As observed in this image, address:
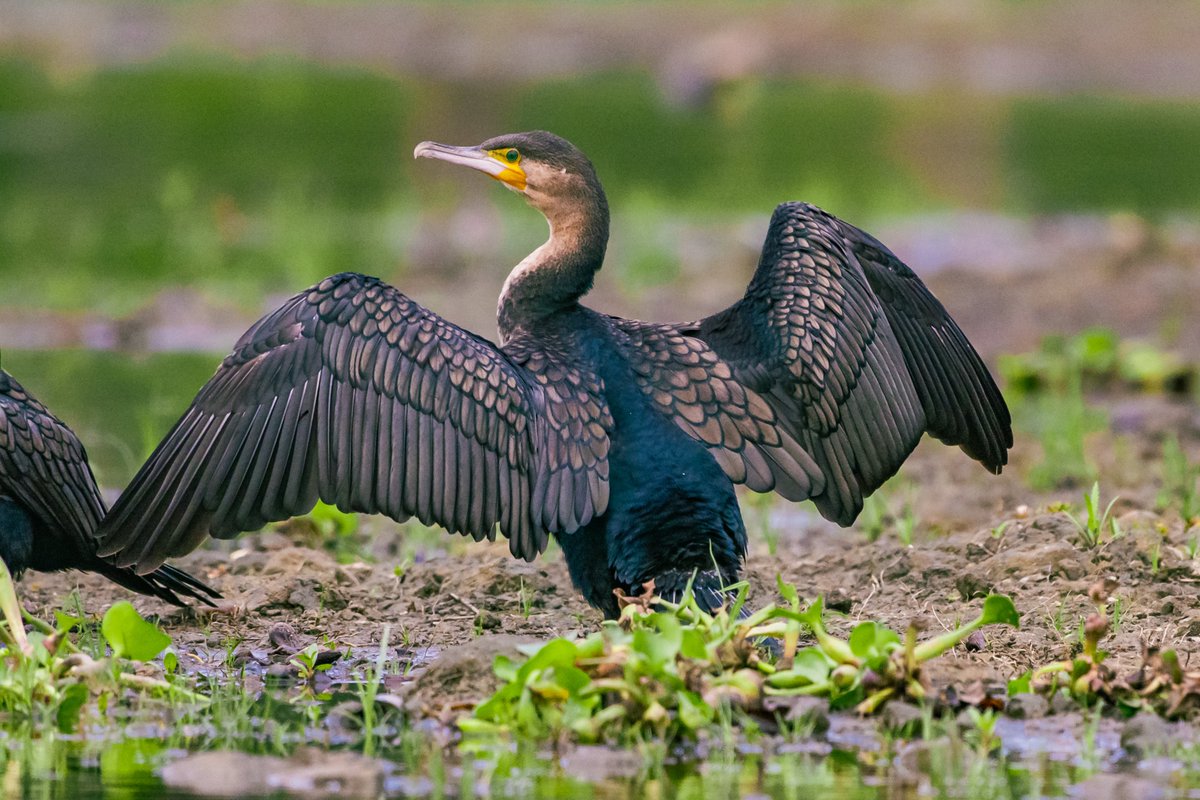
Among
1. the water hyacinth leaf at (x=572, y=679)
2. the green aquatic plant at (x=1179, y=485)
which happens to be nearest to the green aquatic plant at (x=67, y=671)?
the water hyacinth leaf at (x=572, y=679)

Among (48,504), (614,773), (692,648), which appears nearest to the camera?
(614,773)

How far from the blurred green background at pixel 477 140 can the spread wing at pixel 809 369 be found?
307 centimetres

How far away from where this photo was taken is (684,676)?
519 cm

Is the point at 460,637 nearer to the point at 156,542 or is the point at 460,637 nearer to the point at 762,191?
the point at 156,542

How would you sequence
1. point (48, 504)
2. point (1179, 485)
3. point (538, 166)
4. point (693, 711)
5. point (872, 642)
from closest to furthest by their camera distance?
point (693, 711) → point (872, 642) → point (48, 504) → point (538, 166) → point (1179, 485)

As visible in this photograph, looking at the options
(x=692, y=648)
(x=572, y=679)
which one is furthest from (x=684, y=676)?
(x=572, y=679)

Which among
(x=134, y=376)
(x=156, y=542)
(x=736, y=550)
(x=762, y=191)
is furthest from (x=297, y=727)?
(x=762, y=191)

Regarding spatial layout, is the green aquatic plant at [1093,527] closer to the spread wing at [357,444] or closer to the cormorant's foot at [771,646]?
Result: the cormorant's foot at [771,646]

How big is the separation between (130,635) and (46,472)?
0.92 metres

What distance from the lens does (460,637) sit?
21.4 ft

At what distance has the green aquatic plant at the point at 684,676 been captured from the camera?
5.12 m

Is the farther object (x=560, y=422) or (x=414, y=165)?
(x=414, y=165)

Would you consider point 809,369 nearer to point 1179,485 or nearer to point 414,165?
point 1179,485

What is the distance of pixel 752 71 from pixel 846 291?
18.3m
